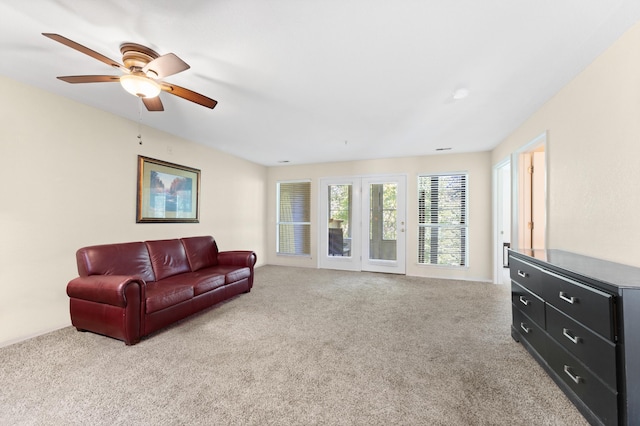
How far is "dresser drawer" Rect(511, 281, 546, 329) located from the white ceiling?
1863 millimetres

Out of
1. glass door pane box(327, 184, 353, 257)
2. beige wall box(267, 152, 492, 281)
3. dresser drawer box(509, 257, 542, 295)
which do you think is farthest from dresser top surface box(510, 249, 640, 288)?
glass door pane box(327, 184, 353, 257)

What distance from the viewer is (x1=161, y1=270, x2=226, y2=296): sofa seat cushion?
295 cm

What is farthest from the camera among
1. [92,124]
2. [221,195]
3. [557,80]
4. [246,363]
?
[221,195]

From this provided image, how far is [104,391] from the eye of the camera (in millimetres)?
1711

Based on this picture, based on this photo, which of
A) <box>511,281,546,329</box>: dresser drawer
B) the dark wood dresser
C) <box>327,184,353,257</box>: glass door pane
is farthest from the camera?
<box>327,184,353,257</box>: glass door pane

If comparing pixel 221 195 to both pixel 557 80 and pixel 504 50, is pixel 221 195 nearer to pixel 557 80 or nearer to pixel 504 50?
pixel 504 50

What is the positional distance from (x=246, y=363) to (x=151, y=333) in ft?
3.86

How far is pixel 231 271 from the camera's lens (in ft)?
11.6

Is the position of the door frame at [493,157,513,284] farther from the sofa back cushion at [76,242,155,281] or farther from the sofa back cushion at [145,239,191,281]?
the sofa back cushion at [76,242,155,281]

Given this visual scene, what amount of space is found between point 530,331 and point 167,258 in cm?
396

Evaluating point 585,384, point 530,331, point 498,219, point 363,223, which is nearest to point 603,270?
point 585,384

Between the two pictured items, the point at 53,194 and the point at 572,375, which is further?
the point at 53,194

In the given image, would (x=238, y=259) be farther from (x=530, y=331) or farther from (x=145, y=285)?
(x=530, y=331)

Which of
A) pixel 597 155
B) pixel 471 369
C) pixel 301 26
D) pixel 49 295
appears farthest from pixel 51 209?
pixel 597 155
